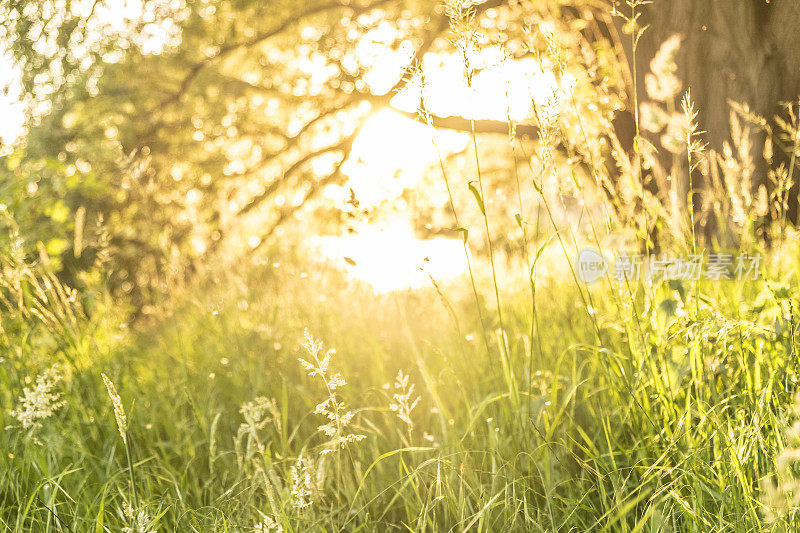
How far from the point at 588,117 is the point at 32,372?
89.8 inches

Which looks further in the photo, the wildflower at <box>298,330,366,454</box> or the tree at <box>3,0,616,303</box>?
the tree at <box>3,0,616,303</box>

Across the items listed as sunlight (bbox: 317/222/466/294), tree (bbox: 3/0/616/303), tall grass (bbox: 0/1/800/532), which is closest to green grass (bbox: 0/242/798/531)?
tall grass (bbox: 0/1/800/532)

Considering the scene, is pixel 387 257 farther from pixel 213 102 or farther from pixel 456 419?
pixel 213 102

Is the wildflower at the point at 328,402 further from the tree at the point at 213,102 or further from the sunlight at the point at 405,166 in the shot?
the tree at the point at 213,102

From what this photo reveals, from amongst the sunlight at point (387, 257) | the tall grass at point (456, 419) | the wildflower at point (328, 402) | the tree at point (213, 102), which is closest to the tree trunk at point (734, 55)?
the tree at point (213, 102)

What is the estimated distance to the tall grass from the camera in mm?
1550

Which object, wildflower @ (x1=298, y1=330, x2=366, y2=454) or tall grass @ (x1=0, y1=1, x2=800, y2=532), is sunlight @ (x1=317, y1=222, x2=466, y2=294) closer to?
tall grass @ (x1=0, y1=1, x2=800, y2=532)

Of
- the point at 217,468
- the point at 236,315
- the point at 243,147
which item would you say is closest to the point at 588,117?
the point at 217,468

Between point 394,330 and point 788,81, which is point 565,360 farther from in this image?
point 788,81

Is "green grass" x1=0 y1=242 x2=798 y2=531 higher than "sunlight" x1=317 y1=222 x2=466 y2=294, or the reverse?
"sunlight" x1=317 y1=222 x2=466 y2=294

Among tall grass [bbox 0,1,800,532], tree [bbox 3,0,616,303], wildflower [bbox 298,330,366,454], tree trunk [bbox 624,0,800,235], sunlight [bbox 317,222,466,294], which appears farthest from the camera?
tree [bbox 3,0,616,303]

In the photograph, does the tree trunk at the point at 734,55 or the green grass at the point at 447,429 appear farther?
the tree trunk at the point at 734,55

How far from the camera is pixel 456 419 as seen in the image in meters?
2.11

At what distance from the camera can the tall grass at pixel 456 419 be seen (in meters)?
1.55
